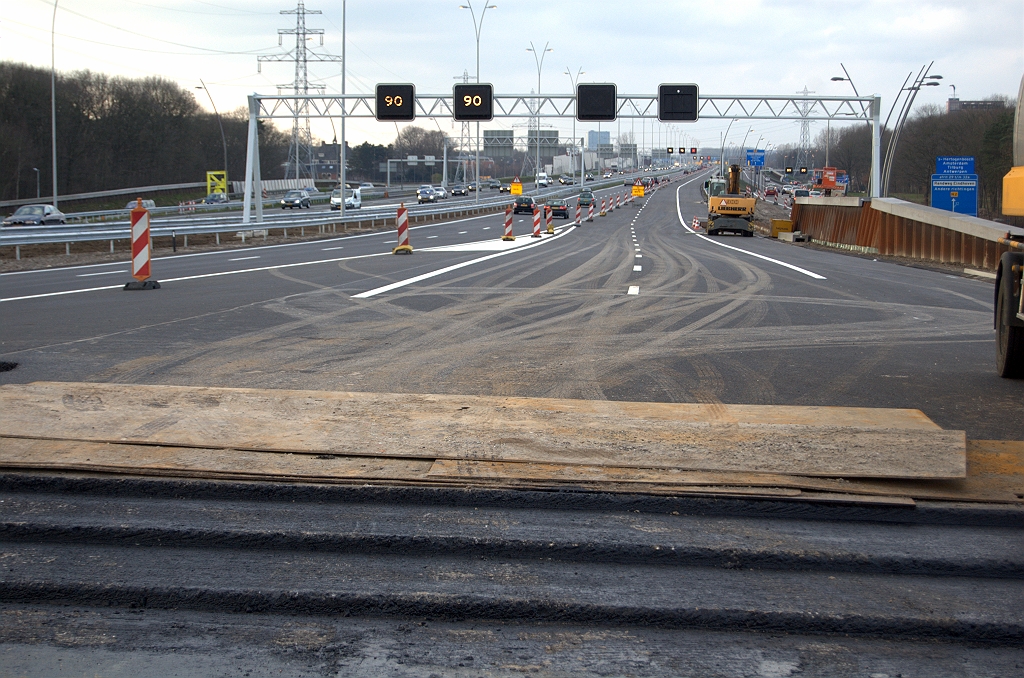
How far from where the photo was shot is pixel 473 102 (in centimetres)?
4978

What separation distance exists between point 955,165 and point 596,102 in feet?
61.3

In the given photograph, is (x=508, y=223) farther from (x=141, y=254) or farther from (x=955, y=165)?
(x=141, y=254)

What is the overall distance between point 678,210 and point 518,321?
78074 millimetres

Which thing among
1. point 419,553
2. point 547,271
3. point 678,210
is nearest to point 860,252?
point 547,271

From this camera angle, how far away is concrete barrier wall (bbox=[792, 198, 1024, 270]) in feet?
82.6

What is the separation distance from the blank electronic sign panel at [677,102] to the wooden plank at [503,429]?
1736 inches

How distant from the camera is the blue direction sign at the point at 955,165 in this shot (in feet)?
128

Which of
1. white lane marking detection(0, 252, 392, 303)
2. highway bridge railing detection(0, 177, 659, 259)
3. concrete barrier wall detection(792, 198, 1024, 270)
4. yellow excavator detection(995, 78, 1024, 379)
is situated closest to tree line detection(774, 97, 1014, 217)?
concrete barrier wall detection(792, 198, 1024, 270)

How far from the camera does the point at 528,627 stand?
374 cm

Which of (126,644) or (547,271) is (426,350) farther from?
(547,271)

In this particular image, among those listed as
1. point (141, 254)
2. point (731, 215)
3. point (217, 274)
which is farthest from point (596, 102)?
point (141, 254)

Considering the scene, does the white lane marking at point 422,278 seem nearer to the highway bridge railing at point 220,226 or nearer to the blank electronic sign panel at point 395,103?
the highway bridge railing at point 220,226

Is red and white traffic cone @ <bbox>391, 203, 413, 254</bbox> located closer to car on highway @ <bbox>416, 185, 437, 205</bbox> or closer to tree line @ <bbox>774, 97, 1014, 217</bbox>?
tree line @ <bbox>774, 97, 1014, 217</bbox>

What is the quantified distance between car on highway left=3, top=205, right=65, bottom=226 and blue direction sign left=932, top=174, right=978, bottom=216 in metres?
44.9
